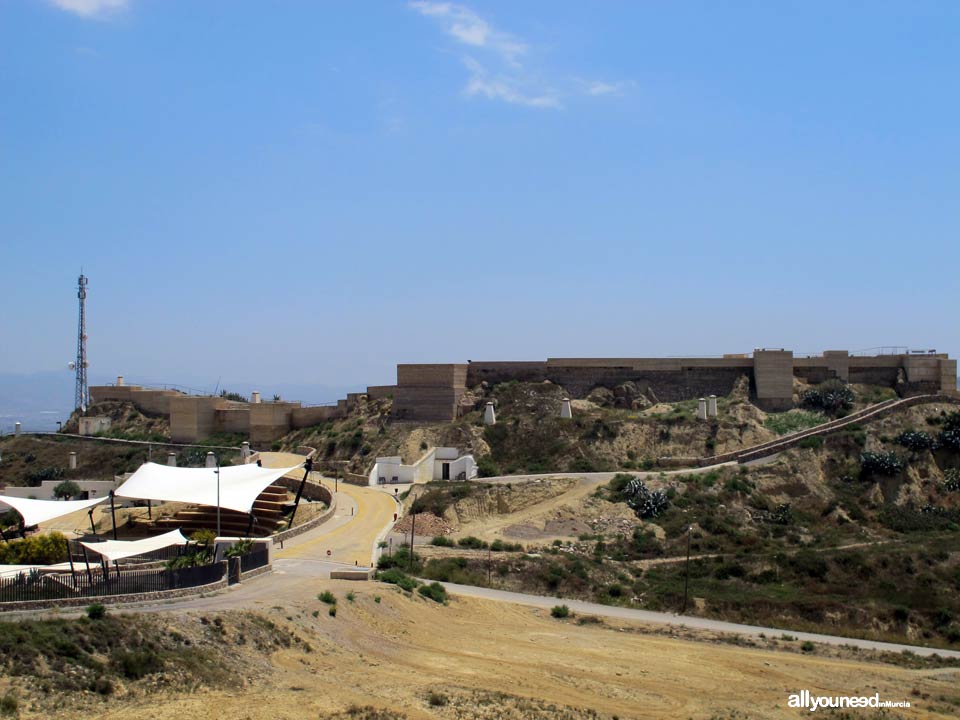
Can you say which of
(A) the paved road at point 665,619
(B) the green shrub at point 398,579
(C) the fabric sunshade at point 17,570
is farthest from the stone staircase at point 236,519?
(C) the fabric sunshade at point 17,570

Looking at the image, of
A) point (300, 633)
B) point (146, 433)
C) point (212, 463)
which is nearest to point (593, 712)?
point (300, 633)

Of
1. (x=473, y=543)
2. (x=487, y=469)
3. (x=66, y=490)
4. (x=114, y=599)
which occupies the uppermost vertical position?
(x=487, y=469)

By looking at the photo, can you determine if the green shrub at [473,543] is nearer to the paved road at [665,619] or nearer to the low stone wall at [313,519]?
the paved road at [665,619]

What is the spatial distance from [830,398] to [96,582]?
1459 inches

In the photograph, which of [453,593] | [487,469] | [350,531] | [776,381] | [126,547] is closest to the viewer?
[126,547]

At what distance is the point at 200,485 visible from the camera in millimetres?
33625

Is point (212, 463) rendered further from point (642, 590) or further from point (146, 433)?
point (642, 590)

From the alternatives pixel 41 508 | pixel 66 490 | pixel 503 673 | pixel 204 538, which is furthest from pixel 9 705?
pixel 66 490

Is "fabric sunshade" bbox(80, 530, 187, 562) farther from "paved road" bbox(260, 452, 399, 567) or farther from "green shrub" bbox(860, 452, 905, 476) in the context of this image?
"green shrub" bbox(860, 452, 905, 476)

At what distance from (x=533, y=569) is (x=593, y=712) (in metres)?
13.0

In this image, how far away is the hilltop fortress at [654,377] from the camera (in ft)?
160

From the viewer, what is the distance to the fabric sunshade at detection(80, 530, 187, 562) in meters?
22.5

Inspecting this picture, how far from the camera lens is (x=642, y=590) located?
3005cm

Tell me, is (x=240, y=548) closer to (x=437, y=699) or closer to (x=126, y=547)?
(x=126, y=547)
